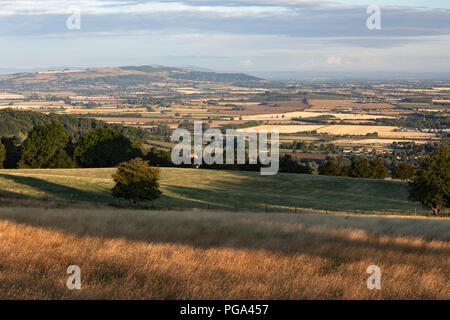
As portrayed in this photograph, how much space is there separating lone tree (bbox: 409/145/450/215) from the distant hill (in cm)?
11919

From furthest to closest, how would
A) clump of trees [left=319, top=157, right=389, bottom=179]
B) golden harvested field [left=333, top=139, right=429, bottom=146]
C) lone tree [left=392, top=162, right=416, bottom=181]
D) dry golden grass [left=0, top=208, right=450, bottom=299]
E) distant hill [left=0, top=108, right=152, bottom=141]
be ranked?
distant hill [left=0, top=108, right=152, bottom=141]
golden harvested field [left=333, top=139, right=429, bottom=146]
lone tree [left=392, top=162, right=416, bottom=181]
clump of trees [left=319, top=157, right=389, bottom=179]
dry golden grass [left=0, top=208, right=450, bottom=299]

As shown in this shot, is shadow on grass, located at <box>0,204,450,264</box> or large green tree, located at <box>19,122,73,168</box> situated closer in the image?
shadow on grass, located at <box>0,204,450,264</box>

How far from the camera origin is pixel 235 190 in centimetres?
6856

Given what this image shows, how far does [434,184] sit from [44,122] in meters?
169

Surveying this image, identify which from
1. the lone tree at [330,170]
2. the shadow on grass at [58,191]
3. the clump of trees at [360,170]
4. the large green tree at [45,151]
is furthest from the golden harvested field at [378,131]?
the shadow on grass at [58,191]

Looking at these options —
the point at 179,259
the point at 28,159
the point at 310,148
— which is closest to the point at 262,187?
the point at 28,159

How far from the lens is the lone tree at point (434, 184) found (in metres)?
51.4

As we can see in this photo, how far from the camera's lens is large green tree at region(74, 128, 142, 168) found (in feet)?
330

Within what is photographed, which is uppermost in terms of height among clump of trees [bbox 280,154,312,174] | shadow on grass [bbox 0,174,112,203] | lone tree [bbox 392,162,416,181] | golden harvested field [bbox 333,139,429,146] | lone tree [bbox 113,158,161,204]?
lone tree [bbox 113,158,161,204]

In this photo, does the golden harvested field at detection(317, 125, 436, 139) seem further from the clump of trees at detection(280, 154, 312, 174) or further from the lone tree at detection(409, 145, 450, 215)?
the lone tree at detection(409, 145, 450, 215)

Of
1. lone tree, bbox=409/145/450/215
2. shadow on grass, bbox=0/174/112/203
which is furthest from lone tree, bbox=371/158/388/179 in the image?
shadow on grass, bbox=0/174/112/203

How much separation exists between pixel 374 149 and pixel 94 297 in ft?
487

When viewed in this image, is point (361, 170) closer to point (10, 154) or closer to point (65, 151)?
point (65, 151)
